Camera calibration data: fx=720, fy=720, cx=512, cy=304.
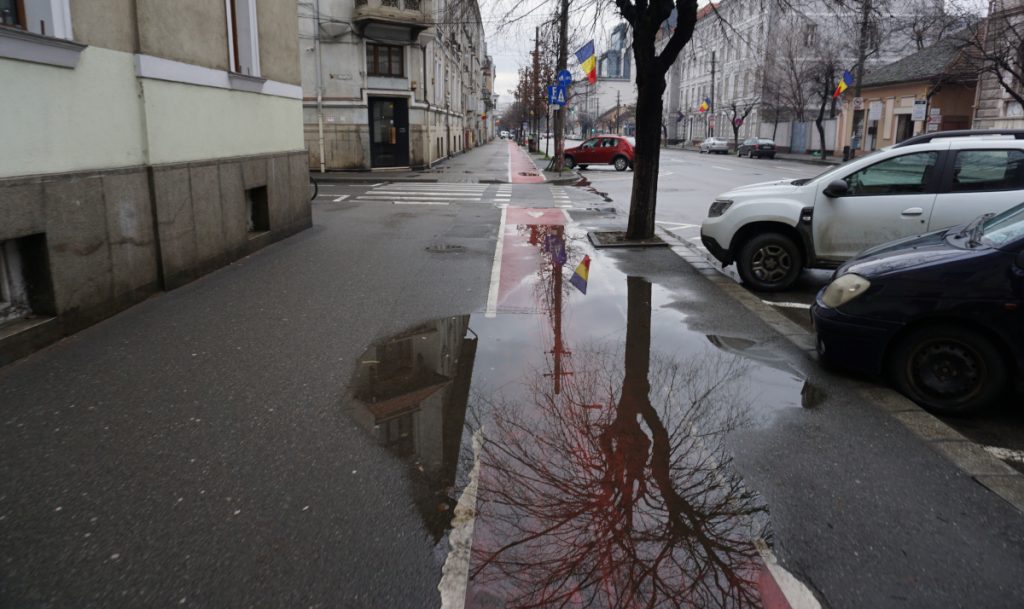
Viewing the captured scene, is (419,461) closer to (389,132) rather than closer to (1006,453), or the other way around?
(1006,453)

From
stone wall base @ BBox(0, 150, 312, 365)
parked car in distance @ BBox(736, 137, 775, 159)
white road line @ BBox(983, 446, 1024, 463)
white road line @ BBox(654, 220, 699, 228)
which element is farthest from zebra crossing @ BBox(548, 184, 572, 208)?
parked car in distance @ BBox(736, 137, 775, 159)

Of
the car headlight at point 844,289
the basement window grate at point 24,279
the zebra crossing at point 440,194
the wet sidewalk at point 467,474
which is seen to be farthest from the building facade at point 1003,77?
the basement window grate at point 24,279

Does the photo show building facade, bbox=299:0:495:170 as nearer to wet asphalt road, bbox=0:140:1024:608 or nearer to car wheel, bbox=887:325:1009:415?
wet asphalt road, bbox=0:140:1024:608

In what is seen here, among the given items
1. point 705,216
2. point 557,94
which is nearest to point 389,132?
point 557,94

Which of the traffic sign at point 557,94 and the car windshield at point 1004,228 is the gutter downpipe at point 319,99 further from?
the car windshield at point 1004,228

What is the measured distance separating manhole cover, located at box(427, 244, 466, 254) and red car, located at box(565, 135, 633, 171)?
81.0 ft

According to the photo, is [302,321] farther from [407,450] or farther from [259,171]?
[259,171]

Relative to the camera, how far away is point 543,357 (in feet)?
19.3

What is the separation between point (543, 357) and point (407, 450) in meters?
1.97

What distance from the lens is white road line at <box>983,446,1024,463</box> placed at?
430cm

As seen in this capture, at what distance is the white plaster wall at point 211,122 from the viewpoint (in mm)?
7785

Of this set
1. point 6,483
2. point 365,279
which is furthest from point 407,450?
point 365,279

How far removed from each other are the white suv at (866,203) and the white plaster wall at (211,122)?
6423mm

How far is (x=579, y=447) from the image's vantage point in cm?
420
